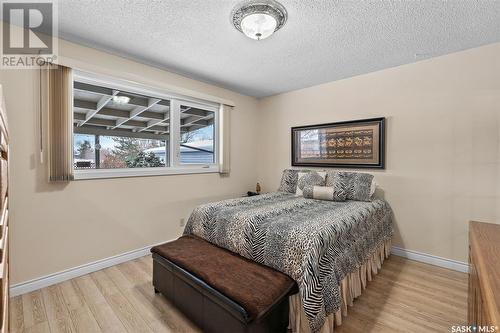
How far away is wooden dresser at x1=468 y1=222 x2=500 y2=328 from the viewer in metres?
0.60

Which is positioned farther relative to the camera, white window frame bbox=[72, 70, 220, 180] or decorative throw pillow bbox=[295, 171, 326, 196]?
decorative throw pillow bbox=[295, 171, 326, 196]

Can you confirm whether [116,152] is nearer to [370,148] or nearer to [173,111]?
[173,111]

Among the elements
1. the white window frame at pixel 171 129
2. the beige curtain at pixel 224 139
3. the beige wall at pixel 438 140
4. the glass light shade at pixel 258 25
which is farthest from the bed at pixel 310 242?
the glass light shade at pixel 258 25

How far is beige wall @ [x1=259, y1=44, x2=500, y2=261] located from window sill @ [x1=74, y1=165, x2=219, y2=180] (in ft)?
7.34

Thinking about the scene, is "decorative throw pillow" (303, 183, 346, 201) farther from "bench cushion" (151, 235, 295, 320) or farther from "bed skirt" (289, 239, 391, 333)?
"bench cushion" (151, 235, 295, 320)

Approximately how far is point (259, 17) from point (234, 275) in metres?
1.91

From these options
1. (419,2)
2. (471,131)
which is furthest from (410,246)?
(419,2)

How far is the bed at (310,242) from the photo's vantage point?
1.47m

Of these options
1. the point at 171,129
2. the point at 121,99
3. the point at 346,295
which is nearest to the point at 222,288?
the point at 346,295

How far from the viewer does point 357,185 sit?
2.80 meters

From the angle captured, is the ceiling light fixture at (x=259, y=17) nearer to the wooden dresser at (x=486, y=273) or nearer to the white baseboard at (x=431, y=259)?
the wooden dresser at (x=486, y=273)

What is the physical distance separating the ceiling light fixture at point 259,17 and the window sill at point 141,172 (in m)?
1.97

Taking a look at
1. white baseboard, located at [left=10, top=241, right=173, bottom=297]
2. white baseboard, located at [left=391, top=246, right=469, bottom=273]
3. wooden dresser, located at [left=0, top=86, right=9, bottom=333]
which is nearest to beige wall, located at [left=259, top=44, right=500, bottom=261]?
white baseboard, located at [left=391, top=246, right=469, bottom=273]

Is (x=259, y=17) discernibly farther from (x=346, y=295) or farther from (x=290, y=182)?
(x=346, y=295)
